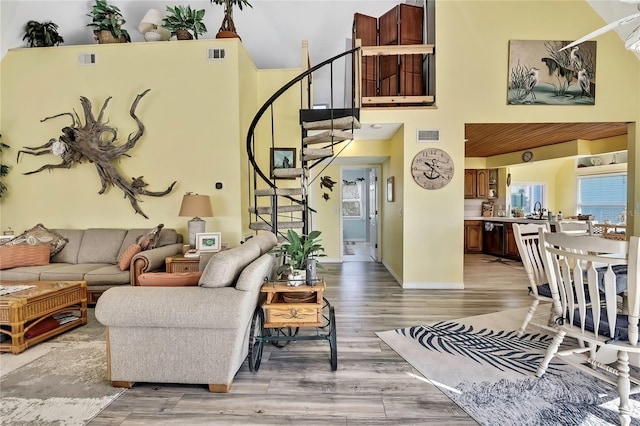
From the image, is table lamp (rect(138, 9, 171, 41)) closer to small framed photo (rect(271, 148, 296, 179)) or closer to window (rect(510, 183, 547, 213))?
small framed photo (rect(271, 148, 296, 179))

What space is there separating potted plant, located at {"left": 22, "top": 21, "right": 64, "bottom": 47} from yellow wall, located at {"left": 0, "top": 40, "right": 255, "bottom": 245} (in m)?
0.16

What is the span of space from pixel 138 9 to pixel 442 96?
16.2 feet

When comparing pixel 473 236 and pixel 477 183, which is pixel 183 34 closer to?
pixel 477 183

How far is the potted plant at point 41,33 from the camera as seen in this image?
14.9ft

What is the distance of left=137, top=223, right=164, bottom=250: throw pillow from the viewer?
393 centimetres

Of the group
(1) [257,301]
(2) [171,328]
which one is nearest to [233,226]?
(1) [257,301]

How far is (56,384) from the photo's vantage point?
2145 mm

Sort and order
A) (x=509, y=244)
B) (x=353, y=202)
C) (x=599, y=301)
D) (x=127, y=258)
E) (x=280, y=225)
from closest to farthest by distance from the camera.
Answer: (x=599, y=301) → (x=127, y=258) → (x=280, y=225) → (x=509, y=244) → (x=353, y=202)

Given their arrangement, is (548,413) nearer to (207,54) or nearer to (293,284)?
(293,284)

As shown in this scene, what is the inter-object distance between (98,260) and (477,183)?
8019 millimetres

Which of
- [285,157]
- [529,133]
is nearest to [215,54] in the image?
[285,157]

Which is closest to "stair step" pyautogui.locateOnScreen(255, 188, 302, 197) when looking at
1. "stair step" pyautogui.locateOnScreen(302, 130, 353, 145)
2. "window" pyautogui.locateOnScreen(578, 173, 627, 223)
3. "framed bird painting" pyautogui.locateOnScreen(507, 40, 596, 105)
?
"stair step" pyautogui.locateOnScreen(302, 130, 353, 145)

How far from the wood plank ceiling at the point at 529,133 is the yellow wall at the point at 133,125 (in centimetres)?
376

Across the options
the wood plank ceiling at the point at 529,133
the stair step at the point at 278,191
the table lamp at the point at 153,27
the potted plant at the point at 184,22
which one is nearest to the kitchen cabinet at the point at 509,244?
the wood plank ceiling at the point at 529,133
